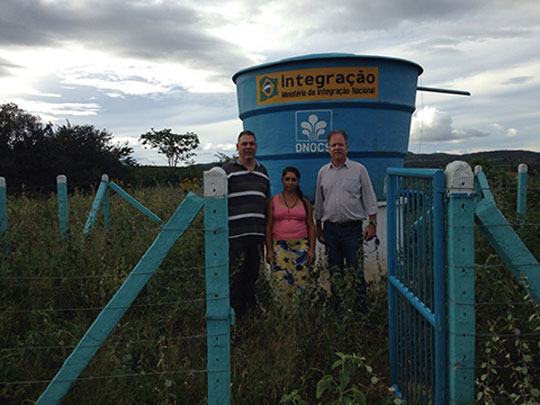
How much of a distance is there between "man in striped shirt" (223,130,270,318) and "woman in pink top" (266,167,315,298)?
3.7 inches

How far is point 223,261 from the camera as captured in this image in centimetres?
210

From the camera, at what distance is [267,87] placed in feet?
14.7

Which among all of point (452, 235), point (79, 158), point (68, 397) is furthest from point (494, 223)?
point (79, 158)

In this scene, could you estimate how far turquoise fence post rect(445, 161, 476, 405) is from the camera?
1976mm

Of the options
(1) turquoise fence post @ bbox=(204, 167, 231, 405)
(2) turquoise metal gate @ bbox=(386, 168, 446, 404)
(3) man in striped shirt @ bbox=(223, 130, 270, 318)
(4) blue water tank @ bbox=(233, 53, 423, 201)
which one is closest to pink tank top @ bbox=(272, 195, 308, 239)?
(3) man in striped shirt @ bbox=(223, 130, 270, 318)

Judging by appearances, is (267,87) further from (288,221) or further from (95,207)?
(95,207)

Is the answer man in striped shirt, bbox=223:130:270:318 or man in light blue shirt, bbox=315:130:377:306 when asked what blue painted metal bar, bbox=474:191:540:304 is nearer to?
man in light blue shirt, bbox=315:130:377:306

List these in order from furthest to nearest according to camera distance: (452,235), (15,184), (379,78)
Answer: (15,184)
(379,78)
(452,235)

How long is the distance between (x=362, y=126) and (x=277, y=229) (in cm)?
157

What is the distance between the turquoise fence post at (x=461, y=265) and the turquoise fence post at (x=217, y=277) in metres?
0.99

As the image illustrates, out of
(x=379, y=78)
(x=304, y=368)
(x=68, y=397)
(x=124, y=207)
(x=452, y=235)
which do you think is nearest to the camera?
(x=452, y=235)

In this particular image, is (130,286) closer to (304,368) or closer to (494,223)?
(304,368)

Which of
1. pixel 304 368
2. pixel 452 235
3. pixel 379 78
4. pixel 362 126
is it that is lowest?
pixel 304 368

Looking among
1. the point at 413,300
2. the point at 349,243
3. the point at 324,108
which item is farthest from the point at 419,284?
the point at 324,108
